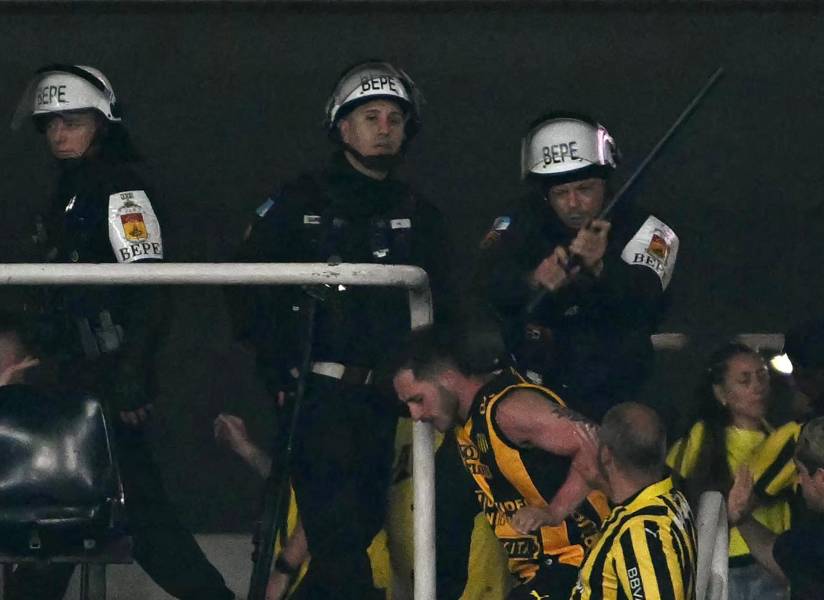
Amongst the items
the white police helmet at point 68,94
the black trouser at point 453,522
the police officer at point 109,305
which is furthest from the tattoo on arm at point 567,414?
the white police helmet at point 68,94

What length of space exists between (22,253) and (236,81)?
84 cm

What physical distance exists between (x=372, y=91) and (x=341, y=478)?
1058 mm

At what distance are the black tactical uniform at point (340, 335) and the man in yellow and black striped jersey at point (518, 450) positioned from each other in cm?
41

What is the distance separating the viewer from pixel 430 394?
212 inches

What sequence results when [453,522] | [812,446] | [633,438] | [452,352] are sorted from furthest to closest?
[453,522]
[812,446]
[452,352]
[633,438]

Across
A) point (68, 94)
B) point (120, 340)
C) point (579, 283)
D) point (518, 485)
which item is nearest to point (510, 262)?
point (579, 283)

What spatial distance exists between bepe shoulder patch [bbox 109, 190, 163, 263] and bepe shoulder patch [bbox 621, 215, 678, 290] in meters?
1.23

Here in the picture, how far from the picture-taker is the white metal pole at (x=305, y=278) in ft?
16.4

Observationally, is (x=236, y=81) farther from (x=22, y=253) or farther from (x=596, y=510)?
(x=596, y=510)

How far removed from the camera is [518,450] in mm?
5418

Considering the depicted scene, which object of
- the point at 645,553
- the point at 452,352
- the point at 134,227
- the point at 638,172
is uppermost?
the point at 638,172

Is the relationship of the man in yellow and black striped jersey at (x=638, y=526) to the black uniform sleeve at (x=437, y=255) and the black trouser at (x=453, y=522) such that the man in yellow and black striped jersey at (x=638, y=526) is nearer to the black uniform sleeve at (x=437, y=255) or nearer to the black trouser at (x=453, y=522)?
the black trouser at (x=453, y=522)

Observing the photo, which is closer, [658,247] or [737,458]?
[658,247]

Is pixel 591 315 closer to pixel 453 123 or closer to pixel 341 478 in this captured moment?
pixel 341 478
